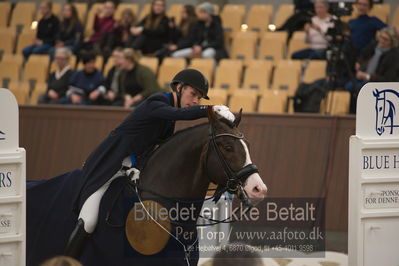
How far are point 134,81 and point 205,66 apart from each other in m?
1.27

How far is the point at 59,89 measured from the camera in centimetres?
1325

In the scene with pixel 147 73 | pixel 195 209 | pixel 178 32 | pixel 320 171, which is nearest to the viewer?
pixel 195 209

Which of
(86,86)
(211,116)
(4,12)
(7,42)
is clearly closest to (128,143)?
(211,116)

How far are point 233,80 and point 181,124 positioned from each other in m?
2.34

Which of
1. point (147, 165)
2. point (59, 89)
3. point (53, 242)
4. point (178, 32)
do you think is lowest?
point (53, 242)

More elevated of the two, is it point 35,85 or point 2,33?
point 2,33

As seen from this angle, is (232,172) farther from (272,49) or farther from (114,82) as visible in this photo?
(272,49)

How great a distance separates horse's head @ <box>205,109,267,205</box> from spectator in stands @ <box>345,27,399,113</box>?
5.92 metres

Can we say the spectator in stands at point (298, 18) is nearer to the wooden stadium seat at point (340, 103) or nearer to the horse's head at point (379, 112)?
the wooden stadium seat at point (340, 103)

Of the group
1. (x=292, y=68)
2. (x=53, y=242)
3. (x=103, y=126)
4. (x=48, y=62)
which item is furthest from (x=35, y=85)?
(x=53, y=242)

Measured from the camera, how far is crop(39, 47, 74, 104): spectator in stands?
518 inches

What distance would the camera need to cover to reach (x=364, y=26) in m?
12.9

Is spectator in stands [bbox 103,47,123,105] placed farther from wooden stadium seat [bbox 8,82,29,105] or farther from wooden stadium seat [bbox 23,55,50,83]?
wooden stadium seat [bbox 23,55,50,83]

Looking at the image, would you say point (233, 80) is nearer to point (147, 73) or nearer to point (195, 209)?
point (147, 73)
